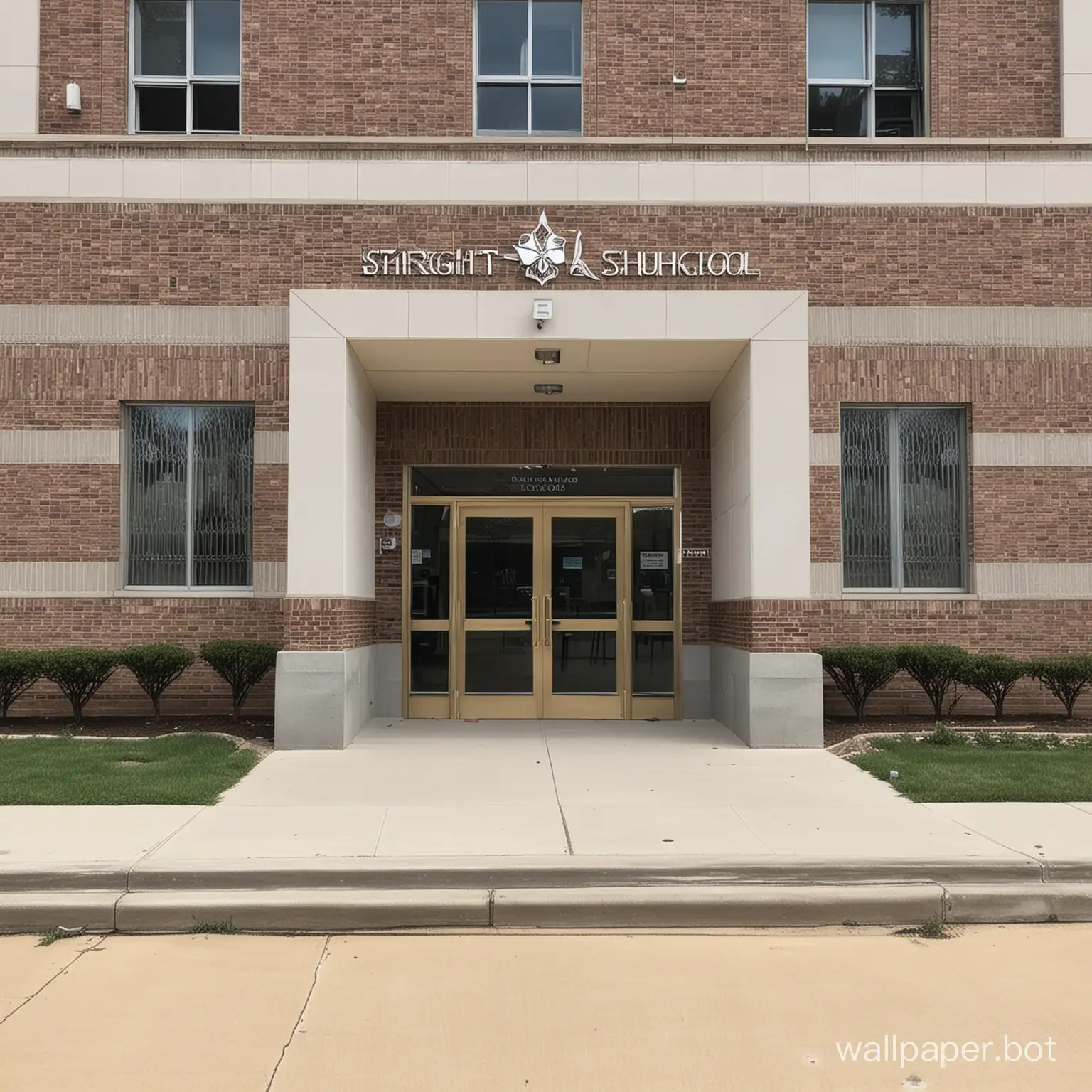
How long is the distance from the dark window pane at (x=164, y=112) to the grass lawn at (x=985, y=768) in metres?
10.6

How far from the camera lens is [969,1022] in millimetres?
4875

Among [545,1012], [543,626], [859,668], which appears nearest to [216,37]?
[543,626]

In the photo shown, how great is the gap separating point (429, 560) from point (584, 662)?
2.34 m

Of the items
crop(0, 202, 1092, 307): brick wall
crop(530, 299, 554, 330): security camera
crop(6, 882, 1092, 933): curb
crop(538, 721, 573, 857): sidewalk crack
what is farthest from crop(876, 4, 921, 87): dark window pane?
crop(6, 882, 1092, 933): curb

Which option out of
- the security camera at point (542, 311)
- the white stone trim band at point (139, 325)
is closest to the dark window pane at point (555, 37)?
the security camera at point (542, 311)

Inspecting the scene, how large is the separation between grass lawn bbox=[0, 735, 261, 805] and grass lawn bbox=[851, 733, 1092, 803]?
5.81m

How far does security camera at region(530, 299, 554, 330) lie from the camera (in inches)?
452

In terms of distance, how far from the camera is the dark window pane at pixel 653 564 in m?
13.9

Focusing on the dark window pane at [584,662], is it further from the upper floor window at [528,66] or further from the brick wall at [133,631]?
the upper floor window at [528,66]

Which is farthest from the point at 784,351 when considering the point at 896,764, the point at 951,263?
the point at 896,764

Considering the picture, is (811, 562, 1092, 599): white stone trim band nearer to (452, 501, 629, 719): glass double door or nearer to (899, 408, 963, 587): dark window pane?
(899, 408, 963, 587): dark window pane

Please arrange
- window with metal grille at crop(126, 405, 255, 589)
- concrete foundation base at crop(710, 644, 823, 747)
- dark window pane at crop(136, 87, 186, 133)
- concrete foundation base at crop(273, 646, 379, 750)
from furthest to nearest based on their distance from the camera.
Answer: dark window pane at crop(136, 87, 186, 133), window with metal grille at crop(126, 405, 255, 589), concrete foundation base at crop(710, 644, 823, 747), concrete foundation base at crop(273, 646, 379, 750)

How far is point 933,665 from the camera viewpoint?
39.8 feet

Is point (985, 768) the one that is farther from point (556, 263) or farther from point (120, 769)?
point (120, 769)
